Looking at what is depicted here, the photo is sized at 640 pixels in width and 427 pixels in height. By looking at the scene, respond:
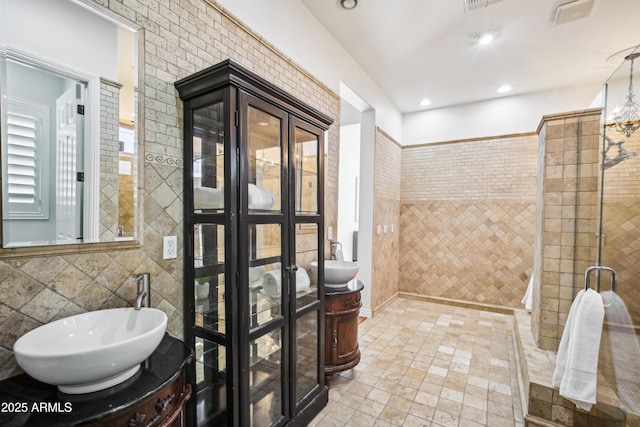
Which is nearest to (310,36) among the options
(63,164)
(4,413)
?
(63,164)

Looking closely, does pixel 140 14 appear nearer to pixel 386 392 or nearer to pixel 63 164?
pixel 63 164

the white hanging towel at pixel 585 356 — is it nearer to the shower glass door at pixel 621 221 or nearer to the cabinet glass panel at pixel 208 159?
the shower glass door at pixel 621 221

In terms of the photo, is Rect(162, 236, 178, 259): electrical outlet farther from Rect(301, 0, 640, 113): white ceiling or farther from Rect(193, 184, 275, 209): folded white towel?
Rect(301, 0, 640, 113): white ceiling

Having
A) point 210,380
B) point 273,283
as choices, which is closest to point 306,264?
point 273,283

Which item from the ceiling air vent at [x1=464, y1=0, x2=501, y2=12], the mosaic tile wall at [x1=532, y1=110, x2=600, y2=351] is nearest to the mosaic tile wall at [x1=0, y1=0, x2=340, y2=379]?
the ceiling air vent at [x1=464, y1=0, x2=501, y2=12]

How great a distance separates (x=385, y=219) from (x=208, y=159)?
3.09 m

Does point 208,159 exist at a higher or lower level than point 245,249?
higher

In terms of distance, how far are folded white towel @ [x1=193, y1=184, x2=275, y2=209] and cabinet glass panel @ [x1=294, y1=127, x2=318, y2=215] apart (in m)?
0.31

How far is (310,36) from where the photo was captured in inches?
97.4

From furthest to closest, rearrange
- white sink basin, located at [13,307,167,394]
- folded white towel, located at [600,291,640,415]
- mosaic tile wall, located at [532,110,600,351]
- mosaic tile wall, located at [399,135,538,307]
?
1. mosaic tile wall, located at [399,135,538,307]
2. mosaic tile wall, located at [532,110,600,351]
3. folded white towel, located at [600,291,640,415]
4. white sink basin, located at [13,307,167,394]

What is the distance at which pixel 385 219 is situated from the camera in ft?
13.6

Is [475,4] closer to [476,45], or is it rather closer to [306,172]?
[476,45]

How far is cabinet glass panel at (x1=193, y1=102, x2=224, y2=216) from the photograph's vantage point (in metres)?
1.40

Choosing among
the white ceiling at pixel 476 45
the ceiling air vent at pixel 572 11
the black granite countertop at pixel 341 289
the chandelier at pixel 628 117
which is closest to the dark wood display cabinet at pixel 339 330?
the black granite countertop at pixel 341 289
